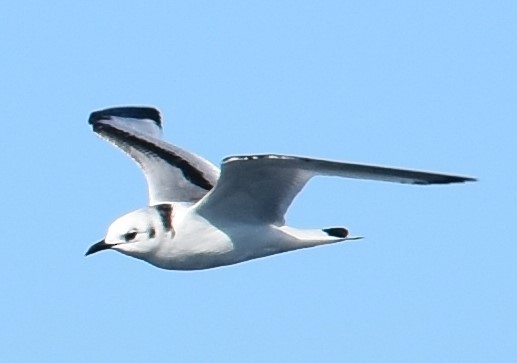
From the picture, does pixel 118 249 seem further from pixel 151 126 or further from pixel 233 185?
pixel 151 126

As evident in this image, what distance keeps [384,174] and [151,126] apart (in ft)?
23.8

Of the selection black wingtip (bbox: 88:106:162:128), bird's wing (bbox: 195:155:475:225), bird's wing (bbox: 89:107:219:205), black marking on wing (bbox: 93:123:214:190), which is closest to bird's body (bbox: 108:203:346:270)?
bird's wing (bbox: 195:155:475:225)

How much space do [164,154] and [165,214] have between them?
2343mm

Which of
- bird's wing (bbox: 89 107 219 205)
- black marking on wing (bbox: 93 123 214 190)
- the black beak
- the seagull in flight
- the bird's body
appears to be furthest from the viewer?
black marking on wing (bbox: 93 123 214 190)

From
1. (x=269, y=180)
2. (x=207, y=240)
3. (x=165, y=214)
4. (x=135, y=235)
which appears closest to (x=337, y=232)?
(x=269, y=180)

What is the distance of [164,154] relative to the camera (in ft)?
61.0

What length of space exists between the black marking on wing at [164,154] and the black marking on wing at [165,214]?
1522 millimetres

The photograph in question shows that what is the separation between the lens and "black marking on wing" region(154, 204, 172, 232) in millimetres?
16188

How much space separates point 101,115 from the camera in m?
20.5

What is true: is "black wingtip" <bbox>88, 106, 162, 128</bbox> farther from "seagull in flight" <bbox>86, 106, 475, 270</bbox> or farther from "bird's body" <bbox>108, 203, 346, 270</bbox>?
"bird's body" <bbox>108, 203, 346, 270</bbox>

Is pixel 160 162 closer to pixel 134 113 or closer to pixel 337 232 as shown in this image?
pixel 134 113

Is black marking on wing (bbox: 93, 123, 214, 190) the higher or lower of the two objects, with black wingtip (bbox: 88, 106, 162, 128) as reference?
lower

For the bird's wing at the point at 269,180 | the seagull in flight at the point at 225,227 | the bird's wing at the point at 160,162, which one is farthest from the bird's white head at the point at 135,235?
the bird's wing at the point at 160,162

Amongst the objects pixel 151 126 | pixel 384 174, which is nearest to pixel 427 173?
pixel 384 174
